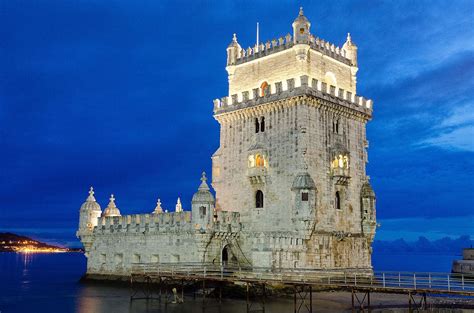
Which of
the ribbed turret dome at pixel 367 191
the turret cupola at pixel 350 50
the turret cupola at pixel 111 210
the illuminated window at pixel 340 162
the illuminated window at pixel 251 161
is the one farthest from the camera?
the turret cupola at pixel 111 210

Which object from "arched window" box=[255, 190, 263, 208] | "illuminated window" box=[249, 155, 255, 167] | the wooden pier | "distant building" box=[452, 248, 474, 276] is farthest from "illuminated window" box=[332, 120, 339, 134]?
"distant building" box=[452, 248, 474, 276]

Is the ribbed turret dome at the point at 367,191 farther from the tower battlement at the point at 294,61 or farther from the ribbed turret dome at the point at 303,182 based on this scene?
the tower battlement at the point at 294,61

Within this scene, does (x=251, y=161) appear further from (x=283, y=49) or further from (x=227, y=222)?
(x=283, y=49)

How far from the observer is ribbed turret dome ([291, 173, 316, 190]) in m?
44.0

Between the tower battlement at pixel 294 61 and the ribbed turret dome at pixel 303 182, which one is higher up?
the tower battlement at pixel 294 61

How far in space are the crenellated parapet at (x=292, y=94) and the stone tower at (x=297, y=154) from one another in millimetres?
87

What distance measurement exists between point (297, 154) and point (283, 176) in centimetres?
212

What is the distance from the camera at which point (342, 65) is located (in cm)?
5238

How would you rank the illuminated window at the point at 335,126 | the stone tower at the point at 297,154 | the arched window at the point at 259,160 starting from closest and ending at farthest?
the stone tower at the point at 297,154 → the arched window at the point at 259,160 → the illuminated window at the point at 335,126

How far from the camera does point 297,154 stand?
45969 mm

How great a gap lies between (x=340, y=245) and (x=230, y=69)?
18.3 metres

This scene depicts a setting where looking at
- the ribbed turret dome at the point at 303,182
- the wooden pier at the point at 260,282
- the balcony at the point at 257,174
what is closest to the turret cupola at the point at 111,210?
the wooden pier at the point at 260,282

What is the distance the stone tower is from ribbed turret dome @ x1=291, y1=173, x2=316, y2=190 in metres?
0.07

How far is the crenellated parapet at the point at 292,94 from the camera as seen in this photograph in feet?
153
